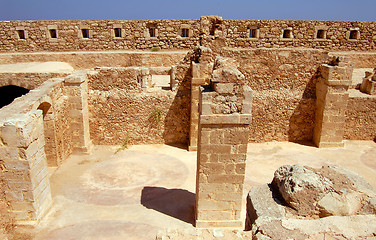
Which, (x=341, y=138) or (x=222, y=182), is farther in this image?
(x=341, y=138)

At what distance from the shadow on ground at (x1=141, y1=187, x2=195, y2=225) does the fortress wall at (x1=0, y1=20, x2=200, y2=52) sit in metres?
9.86

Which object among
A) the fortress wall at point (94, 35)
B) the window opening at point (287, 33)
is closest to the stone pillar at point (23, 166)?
the fortress wall at point (94, 35)

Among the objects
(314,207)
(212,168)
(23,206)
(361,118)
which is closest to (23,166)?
(23,206)

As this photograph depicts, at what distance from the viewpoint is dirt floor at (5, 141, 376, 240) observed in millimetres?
6660

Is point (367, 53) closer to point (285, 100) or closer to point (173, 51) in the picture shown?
point (285, 100)

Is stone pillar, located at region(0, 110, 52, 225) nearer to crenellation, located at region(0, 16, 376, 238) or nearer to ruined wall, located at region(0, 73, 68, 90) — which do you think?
crenellation, located at region(0, 16, 376, 238)

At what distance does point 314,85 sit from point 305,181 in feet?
26.3

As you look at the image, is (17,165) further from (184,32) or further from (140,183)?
(184,32)

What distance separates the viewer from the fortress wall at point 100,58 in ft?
48.6

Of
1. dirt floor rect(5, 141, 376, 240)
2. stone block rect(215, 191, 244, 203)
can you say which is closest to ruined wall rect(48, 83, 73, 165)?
dirt floor rect(5, 141, 376, 240)

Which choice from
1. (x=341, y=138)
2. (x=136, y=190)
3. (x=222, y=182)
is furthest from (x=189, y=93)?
(x=341, y=138)

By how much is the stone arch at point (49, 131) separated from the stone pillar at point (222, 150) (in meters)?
4.92

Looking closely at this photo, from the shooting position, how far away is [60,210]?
720cm

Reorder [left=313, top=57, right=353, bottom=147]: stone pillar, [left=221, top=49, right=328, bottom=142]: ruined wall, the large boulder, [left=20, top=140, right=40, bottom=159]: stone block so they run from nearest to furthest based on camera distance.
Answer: the large boulder, [left=20, top=140, right=40, bottom=159]: stone block, [left=313, top=57, right=353, bottom=147]: stone pillar, [left=221, top=49, right=328, bottom=142]: ruined wall
